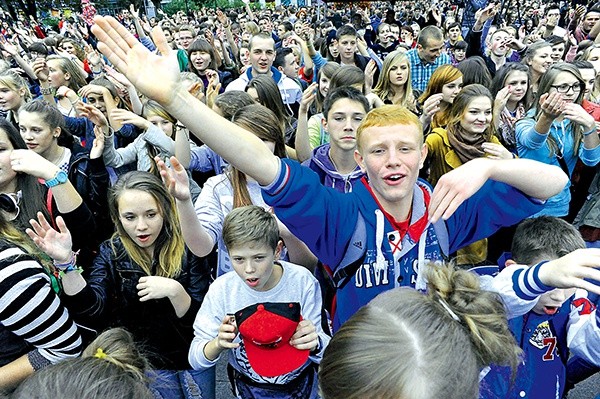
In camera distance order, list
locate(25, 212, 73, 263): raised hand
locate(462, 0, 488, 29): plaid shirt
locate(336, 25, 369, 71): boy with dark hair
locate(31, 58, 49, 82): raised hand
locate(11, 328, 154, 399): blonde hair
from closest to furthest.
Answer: locate(11, 328, 154, 399): blonde hair, locate(25, 212, 73, 263): raised hand, locate(31, 58, 49, 82): raised hand, locate(336, 25, 369, 71): boy with dark hair, locate(462, 0, 488, 29): plaid shirt

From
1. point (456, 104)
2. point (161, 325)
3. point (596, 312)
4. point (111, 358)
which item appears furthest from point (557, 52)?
point (111, 358)

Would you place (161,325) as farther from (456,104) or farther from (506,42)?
(506,42)

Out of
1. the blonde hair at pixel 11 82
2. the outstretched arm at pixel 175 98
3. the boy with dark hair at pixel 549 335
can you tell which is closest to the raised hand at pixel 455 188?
the boy with dark hair at pixel 549 335

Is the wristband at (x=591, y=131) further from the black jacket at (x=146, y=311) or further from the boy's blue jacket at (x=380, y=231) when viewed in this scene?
the black jacket at (x=146, y=311)

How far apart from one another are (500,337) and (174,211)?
161 cm

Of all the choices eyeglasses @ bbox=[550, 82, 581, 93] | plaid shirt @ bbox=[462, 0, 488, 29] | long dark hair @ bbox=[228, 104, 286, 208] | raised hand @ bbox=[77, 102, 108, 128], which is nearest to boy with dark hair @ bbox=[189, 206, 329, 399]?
long dark hair @ bbox=[228, 104, 286, 208]

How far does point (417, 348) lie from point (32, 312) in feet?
4.10

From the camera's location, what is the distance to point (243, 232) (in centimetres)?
A: 199

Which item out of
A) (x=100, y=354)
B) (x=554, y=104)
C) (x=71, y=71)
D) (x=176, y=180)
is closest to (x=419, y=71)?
(x=554, y=104)

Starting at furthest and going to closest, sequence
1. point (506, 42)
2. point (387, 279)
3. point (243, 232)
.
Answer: point (506, 42) < point (243, 232) < point (387, 279)

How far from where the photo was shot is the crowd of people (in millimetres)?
1220

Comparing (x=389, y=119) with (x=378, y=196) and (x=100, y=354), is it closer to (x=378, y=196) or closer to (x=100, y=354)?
(x=378, y=196)

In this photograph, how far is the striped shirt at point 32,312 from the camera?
149 centimetres

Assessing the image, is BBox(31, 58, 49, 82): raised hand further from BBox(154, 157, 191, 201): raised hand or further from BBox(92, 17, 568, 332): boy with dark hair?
BBox(92, 17, 568, 332): boy with dark hair
